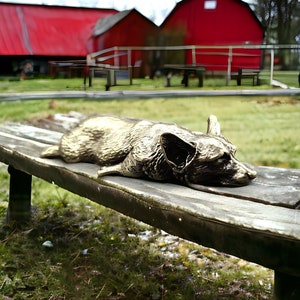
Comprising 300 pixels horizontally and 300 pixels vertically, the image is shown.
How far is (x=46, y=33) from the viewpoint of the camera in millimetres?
1467

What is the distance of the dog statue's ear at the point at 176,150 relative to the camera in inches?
33.3

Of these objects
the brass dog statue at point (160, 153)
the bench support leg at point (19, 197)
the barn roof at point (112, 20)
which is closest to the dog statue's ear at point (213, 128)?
the brass dog statue at point (160, 153)

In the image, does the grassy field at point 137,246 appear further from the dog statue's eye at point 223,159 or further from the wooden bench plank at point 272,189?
the dog statue's eye at point 223,159

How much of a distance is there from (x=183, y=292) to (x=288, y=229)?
0.64m

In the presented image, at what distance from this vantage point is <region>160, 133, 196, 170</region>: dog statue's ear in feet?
2.78

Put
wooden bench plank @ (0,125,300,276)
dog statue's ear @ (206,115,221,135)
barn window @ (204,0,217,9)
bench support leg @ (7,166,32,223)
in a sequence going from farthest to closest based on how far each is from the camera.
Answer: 1. bench support leg @ (7,166,32,223)
2. barn window @ (204,0,217,9)
3. dog statue's ear @ (206,115,221,135)
4. wooden bench plank @ (0,125,300,276)

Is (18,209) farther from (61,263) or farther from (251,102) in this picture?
(251,102)

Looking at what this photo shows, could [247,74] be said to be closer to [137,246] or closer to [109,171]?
[109,171]

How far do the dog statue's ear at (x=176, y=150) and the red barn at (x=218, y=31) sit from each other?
461mm

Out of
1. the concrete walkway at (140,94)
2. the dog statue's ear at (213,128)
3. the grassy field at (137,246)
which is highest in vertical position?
the concrete walkway at (140,94)

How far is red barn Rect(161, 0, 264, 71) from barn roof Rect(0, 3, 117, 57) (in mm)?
Result: 265

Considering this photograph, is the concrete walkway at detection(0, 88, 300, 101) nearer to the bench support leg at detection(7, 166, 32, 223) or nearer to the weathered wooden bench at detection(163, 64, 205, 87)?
the weathered wooden bench at detection(163, 64, 205, 87)

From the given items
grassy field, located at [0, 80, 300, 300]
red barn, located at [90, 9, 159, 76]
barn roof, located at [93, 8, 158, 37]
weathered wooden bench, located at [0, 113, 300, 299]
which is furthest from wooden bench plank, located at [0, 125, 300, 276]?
barn roof, located at [93, 8, 158, 37]

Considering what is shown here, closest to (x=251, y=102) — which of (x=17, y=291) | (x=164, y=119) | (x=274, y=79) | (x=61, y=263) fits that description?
(x=274, y=79)
